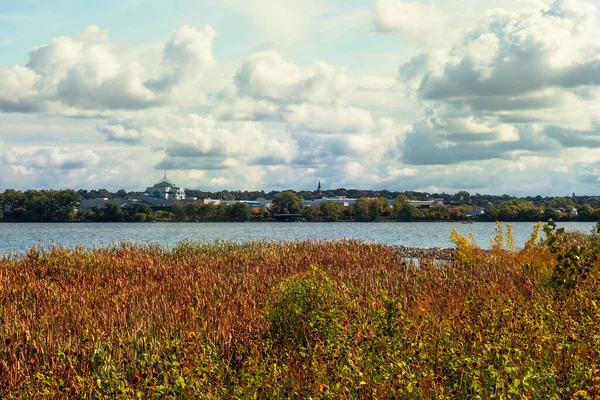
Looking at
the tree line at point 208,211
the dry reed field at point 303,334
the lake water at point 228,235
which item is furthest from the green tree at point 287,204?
the dry reed field at point 303,334

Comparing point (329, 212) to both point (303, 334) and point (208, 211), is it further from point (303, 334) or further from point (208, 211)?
point (303, 334)

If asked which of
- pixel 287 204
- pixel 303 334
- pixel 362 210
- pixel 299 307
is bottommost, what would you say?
pixel 303 334

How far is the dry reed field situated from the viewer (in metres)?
6.44

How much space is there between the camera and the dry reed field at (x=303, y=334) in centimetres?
644

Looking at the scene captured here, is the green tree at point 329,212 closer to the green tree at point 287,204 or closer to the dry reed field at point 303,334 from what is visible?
the green tree at point 287,204

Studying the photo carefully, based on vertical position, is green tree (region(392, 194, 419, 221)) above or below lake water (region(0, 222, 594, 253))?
above

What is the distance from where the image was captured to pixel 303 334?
10.6 meters

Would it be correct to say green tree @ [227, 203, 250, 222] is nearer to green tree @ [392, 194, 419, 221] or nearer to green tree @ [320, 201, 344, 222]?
green tree @ [320, 201, 344, 222]

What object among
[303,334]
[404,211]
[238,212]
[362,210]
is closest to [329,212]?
[362,210]

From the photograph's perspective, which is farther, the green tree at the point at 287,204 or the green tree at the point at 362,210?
the green tree at the point at 287,204

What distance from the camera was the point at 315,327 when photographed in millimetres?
9984

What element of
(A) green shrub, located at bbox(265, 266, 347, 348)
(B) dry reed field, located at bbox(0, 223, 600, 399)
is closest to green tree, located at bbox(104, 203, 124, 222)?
(B) dry reed field, located at bbox(0, 223, 600, 399)

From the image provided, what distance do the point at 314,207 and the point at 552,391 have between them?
156 meters

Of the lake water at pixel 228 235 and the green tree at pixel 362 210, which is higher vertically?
the green tree at pixel 362 210
